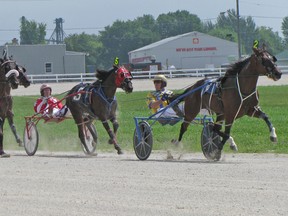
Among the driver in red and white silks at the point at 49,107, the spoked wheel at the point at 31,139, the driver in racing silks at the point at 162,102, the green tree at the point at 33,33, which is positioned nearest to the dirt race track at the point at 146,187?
the driver in racing silks at the point at 162,102

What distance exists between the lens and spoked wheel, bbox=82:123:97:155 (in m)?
18.1

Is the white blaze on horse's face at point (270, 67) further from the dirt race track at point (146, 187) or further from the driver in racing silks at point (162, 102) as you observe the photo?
the driver in racing silks at point (162, 102)

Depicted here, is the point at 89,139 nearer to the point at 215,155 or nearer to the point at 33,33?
the point at 215,155

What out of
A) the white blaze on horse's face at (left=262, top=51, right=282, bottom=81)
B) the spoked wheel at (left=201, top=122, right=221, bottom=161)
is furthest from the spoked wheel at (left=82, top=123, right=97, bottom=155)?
the white blaze on horse's face at (left=262, top=51, right=282, bottom=81)

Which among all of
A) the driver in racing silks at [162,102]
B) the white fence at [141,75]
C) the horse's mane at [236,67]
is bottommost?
the white fence at [141,75]

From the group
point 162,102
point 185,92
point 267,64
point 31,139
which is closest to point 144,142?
point 162,102

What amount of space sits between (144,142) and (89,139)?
2.80 meters

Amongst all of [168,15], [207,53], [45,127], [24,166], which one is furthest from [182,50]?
[24,166]

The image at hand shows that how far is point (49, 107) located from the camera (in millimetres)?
18594

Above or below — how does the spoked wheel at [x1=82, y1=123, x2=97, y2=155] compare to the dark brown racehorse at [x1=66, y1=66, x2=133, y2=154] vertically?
below

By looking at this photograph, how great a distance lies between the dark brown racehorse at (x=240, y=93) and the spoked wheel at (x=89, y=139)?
3.64 metres

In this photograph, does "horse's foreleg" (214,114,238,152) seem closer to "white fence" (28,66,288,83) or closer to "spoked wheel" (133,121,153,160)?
"spoked wheel" (133,121,153,160)

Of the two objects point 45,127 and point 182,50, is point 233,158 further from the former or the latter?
point 182,50

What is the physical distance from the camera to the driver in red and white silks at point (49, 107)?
18.7 metres
